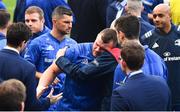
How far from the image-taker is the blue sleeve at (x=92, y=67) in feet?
22.4

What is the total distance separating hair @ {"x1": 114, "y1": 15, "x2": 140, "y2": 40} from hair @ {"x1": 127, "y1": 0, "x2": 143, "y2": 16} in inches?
65.5

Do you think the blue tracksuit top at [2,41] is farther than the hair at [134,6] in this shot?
No

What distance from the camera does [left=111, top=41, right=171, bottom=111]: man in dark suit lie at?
19.0 feet

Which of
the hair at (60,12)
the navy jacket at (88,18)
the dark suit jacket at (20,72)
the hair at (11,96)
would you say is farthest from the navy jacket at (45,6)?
the hair at (11,96)

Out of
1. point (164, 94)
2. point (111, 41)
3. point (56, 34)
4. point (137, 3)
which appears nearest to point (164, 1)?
point (137, 3)

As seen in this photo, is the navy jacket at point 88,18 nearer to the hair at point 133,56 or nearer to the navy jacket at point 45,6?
the navy jacket at point 45,6

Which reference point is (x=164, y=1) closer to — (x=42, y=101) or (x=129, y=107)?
(x=42, y=101)

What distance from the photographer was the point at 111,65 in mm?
6879

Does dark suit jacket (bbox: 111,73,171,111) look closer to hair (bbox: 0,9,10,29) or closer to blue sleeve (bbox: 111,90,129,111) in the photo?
blue sleeve (bbox: 111,90,129,111)

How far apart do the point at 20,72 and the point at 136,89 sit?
4.32 ft

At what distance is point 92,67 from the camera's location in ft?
22.5

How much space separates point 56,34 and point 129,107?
2932mm

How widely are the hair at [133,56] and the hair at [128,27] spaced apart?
2.15 feet

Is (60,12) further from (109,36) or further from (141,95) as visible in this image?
(141,95)
